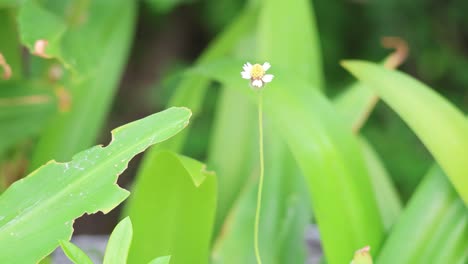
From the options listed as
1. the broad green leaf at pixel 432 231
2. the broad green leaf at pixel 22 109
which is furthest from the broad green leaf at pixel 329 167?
the broad green leaf at pixel 22 109

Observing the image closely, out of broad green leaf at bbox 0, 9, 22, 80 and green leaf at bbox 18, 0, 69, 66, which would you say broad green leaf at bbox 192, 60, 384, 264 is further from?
broad green leaf at bbox 0, 9, 22, 80

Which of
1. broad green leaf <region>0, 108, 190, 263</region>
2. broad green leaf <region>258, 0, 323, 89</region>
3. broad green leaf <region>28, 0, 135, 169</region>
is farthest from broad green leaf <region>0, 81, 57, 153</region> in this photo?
broad green leaf <region>0, 108, 190, 263</region>

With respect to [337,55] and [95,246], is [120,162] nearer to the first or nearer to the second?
[95,246]

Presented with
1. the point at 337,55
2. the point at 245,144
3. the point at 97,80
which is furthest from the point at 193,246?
the point at 337,55

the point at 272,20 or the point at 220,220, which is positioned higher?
the point at 272,20

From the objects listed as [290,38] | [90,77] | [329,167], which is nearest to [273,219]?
[329,167]

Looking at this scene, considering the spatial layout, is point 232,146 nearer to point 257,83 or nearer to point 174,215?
point 174,215

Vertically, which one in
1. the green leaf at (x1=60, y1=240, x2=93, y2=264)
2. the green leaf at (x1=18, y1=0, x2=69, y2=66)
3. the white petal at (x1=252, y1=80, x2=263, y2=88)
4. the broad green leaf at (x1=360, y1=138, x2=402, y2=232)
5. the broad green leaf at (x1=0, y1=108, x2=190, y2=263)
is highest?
the green leaf at (x1=18, y1=0, x2=69, y2=66)
